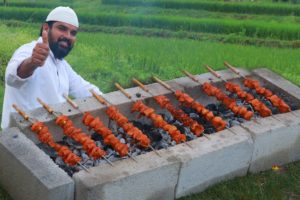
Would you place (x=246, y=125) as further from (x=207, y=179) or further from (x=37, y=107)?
(x=37, y=107)

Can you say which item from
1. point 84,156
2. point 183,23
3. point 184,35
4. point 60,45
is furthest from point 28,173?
point 183,23

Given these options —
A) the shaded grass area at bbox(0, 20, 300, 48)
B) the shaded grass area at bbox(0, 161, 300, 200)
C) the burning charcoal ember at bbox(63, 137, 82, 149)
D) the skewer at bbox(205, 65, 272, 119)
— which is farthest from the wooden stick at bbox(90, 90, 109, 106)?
the shaded grass area at bbox(0, 20, 300, 48)

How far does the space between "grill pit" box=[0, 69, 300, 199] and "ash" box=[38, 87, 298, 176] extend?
11mm

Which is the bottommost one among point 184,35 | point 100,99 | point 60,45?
point 184,35

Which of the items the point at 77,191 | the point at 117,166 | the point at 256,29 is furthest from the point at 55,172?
the point at 256,29

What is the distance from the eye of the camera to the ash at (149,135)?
4949mm

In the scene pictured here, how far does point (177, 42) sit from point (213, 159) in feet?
27.5

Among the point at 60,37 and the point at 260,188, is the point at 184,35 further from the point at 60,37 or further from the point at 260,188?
the point at 260,188

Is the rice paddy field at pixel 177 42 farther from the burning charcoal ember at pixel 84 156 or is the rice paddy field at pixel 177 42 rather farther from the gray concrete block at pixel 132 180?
the burning charcoal ember at pixel 84 156

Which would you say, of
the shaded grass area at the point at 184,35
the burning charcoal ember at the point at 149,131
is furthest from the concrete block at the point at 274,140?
the shaded grass area at the point at 184,35

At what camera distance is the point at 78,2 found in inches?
839

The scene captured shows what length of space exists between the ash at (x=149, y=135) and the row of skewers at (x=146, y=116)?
0.07 metres

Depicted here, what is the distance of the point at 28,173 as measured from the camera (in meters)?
4.45

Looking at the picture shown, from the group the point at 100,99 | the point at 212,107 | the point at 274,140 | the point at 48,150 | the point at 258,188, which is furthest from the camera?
the point at 212,107
